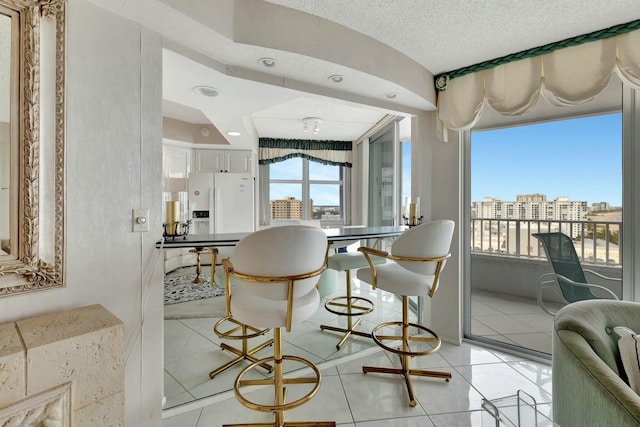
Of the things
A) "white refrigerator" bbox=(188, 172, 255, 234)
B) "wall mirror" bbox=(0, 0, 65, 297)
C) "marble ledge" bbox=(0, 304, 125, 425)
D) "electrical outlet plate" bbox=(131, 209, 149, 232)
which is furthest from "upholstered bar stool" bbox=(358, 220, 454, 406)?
"white refrigerator" bbox=(188, 172, 255, 234)

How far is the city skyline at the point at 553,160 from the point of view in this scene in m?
2.05

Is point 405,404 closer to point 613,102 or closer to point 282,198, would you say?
point 613,102

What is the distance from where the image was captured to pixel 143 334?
1435 mm

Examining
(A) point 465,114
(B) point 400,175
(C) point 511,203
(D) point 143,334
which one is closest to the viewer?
(D) point 143,334

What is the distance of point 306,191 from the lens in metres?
5.80

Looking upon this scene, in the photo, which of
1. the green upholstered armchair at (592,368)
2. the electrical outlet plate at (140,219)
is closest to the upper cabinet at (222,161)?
the electrical outlet plate at (140,219)

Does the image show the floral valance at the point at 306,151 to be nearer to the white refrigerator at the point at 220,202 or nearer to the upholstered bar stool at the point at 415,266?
the white refrigerator at the point at 220,202

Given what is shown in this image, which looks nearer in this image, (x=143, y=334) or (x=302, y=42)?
(x=143, y=334)

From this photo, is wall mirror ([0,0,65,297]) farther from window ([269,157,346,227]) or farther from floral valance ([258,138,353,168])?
window ([269,157,346,227])

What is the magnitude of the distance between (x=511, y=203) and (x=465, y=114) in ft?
3.39

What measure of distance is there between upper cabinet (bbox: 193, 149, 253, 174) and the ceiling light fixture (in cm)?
116

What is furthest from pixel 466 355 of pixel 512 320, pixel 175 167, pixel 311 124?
pixel 175 167

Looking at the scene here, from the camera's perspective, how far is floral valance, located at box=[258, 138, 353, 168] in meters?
5.41

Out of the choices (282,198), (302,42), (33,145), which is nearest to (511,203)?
(302,42)
